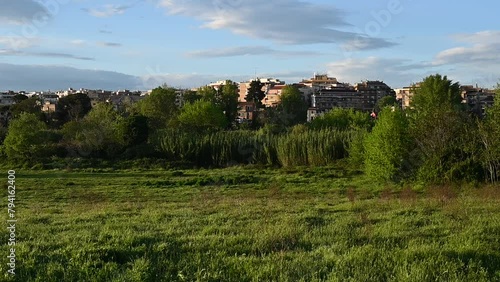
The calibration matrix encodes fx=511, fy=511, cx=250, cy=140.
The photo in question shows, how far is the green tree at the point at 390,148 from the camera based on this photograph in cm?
2189

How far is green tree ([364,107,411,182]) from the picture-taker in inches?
862

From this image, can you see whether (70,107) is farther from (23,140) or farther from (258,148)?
(258,148)

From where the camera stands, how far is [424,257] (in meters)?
5.55

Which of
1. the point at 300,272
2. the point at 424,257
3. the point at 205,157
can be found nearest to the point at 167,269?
the point at 300,272

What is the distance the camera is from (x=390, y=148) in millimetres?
22031

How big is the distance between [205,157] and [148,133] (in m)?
5.32

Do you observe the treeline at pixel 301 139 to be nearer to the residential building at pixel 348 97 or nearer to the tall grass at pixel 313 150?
the tall grass at pixel 313 150

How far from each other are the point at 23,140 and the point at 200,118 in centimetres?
1445

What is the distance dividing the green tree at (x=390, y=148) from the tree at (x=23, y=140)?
21.2 meters

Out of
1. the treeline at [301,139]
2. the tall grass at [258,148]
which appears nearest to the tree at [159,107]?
the treeline at [301,139]

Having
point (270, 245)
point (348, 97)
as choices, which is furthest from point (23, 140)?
point (348, 97)

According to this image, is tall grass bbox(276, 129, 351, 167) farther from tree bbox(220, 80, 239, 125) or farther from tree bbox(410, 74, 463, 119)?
tree bbox(220, 80, 239, 125)

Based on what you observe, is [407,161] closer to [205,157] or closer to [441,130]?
[441,130]

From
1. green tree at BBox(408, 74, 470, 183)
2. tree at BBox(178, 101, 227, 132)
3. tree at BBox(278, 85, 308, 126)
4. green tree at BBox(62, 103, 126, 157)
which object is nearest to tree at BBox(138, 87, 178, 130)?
tree at BBox(178, 101, 227, 132)
